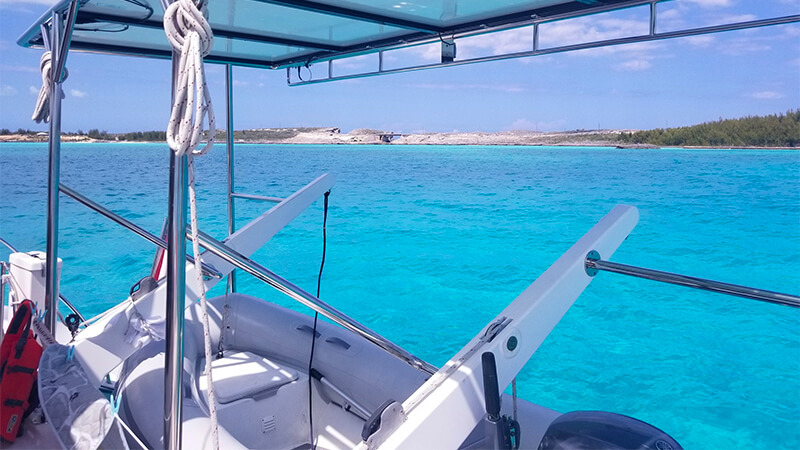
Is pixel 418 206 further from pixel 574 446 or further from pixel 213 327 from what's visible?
pixel 574 446

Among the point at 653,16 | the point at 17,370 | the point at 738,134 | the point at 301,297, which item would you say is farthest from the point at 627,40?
the point at 738,134

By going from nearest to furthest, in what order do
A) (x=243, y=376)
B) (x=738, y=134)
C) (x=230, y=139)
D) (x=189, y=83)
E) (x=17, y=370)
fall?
1. (x=189, y=83)
2. (x=17, y=370)
3. (x=243, y=376)
4. (x=230, y=139)
5. (x=738, y=134)

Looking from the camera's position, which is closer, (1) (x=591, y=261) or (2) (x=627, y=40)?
(1) (x=591, y=261)

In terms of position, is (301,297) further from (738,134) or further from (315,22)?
(738,134)

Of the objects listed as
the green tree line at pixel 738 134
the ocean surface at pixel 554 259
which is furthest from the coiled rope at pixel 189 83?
the green tree line at pixel 738 134

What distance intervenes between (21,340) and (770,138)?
128ft

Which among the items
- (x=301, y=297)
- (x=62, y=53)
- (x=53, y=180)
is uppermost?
(x=62, y=53)

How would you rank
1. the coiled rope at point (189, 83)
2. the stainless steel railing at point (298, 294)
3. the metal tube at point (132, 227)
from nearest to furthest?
the coiled rope at point (189, 83) → the stainless steel railing at point (298, 294) → the metal tube at point (132, 227)

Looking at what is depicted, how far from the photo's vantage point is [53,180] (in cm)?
141

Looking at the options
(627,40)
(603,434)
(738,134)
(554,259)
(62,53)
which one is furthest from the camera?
(738,134)

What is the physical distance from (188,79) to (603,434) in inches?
36.2

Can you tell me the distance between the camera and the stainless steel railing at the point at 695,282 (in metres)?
1.01

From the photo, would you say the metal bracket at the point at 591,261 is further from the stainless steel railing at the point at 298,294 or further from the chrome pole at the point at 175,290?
the chrome pole at the point at 175,290

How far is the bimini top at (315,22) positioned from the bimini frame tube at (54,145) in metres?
0.07
